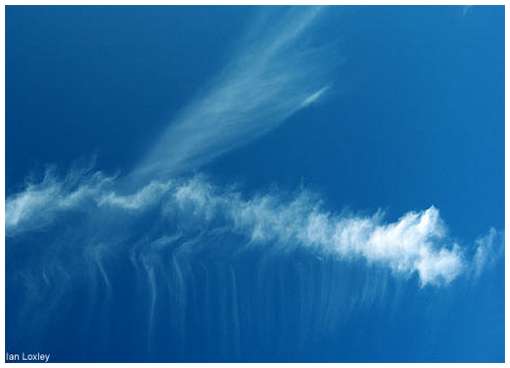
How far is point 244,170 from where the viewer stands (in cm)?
684

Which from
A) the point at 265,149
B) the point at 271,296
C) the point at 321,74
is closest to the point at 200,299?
the point at 271,296

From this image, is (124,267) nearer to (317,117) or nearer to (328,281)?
(328,281)

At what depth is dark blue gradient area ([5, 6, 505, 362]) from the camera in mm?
6707

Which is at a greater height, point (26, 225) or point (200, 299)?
point (26, 225)

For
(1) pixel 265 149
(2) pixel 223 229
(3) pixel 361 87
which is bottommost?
(2) pixel 223 229

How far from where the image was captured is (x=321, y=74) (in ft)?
22.8

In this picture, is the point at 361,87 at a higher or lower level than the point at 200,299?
higher

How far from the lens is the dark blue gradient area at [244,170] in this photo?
6.71m

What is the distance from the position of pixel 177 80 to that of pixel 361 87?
287 cm

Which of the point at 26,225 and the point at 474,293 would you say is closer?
the point at 26,225

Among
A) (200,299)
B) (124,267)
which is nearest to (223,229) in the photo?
(200,299)

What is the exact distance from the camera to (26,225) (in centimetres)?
661

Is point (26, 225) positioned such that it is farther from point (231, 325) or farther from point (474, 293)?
point (474, 293)

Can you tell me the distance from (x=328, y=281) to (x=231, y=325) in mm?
1649
